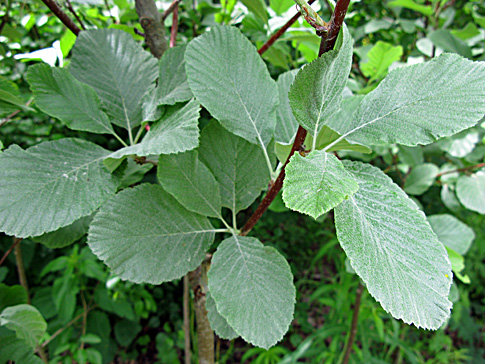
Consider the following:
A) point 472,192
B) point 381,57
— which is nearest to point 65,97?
point 381,57

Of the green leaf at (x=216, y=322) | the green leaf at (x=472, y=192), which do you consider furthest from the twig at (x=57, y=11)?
the green leaf at (x=472, y=192)

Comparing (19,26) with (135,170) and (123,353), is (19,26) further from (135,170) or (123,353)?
(123,353)

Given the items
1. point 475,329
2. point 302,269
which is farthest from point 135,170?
point 475,329

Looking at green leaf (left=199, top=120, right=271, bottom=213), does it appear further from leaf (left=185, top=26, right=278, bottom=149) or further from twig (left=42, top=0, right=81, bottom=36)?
twig (left=42, top=0, right=81, bottom=36)

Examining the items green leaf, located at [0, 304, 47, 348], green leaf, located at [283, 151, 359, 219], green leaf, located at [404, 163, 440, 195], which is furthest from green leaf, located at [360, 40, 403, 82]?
green leaf, located at [0, 304, 47, 348]

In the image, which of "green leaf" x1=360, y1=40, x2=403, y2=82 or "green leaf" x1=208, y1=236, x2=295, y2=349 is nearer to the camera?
"green leaf" x1=208, y1=236, x2=295, y2=349

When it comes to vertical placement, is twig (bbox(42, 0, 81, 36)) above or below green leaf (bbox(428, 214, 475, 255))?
above
